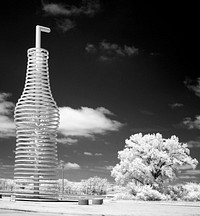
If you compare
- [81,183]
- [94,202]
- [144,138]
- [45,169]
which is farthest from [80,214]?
[81,183]

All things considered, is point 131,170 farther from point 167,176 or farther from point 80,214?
point 80,214

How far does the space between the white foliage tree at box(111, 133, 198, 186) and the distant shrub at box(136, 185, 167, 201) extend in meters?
1.53

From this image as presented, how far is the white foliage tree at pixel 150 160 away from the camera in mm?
40656

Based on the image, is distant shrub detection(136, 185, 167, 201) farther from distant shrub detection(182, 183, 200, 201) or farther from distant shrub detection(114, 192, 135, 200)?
distant shrub detection(182, 183, 200, 201)

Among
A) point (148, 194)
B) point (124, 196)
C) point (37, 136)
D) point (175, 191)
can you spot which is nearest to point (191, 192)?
point (175, 191)

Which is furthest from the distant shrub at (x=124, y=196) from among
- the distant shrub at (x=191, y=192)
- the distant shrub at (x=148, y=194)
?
the distant shrub at (x=191, y=192)

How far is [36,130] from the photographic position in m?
30.7

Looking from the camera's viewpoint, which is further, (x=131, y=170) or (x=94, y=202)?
(x=131, y=170)

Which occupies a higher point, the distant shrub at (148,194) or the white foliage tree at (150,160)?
the white foliage tree at (150,160)

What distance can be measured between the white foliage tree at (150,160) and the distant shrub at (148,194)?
1.53m

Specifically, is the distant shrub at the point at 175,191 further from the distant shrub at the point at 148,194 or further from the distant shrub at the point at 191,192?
the distant shrub at the point at 148,194

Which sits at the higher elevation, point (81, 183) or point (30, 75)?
point (30, 75)

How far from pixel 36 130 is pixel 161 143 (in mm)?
16303

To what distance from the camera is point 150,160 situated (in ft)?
137
